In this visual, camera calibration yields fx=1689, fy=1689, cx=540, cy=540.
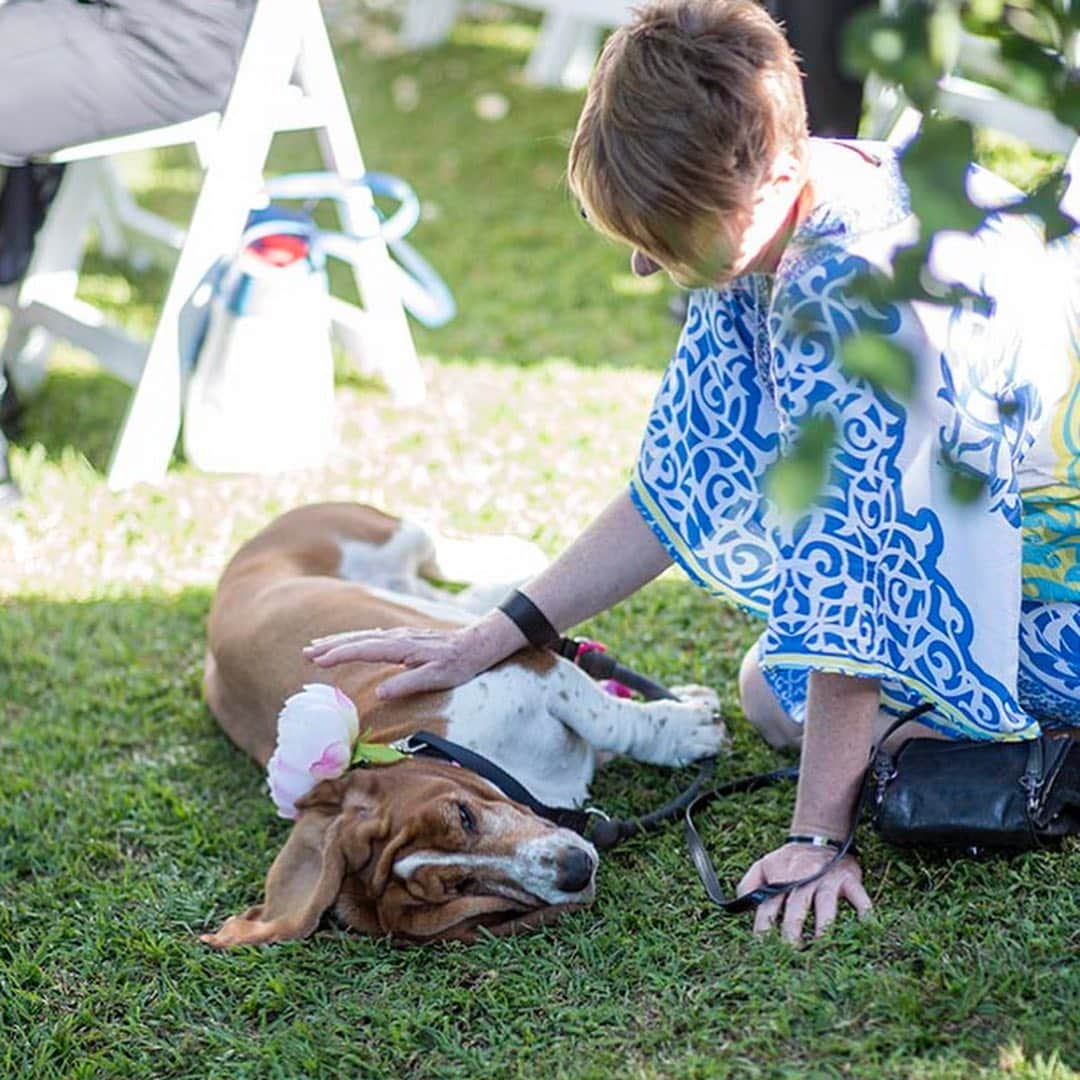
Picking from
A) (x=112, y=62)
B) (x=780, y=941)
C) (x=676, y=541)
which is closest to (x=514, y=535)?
(x=676, y=541)

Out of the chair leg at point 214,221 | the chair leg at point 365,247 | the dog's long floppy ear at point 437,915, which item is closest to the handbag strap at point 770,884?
the dog's long floppy ear at point 437,915

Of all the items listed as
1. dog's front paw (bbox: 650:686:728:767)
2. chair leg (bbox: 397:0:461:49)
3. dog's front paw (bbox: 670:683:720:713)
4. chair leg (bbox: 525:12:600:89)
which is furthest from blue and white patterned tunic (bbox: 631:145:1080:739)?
chair leg (bbox: 397:0:461:49)

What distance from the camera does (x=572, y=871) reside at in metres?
2.93

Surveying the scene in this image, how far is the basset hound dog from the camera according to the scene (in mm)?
2934

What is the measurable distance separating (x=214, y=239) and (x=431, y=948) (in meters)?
2.62

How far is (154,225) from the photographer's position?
608 centimetres

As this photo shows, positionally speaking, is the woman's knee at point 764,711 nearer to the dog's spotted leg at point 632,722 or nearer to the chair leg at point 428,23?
the dog's spotted leg at point 632,722

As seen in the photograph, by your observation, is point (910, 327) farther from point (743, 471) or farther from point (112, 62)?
point (112, 62)

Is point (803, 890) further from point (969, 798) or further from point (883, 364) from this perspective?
point (883, 364)

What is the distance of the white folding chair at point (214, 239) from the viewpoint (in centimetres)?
481

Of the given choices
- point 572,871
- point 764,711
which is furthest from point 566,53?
point 572,871

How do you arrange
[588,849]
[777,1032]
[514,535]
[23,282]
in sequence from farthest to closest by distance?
[23,282], [514,535], [588,849], [777,1032]

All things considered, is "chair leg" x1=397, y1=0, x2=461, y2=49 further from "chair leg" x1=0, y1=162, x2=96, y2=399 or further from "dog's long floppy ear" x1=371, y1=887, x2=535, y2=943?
"dog's long floppy ear" x1=371, y1=887, x2=535, y2=943

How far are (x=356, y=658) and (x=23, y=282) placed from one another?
269 cm
